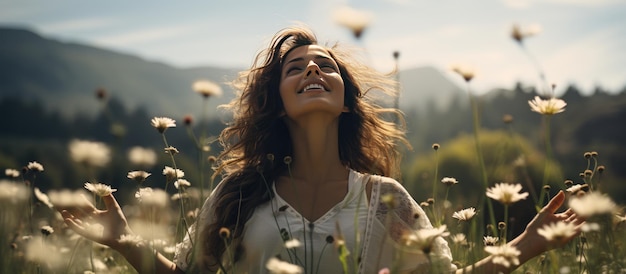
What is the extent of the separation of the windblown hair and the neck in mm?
140

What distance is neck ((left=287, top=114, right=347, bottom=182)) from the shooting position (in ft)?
12.0

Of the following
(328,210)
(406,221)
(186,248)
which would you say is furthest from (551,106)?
(186,248)

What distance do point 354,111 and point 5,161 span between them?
57.7 m

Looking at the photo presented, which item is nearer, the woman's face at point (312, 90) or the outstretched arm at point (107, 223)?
the outstretched arm at point (107, 223)

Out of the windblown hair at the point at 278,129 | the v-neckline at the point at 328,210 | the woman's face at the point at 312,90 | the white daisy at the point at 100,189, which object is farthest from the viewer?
the windblown hair at the point at 278,129

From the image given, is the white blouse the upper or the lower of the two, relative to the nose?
lower

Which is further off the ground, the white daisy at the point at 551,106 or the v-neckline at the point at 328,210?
the white daisy at the point at 551,106

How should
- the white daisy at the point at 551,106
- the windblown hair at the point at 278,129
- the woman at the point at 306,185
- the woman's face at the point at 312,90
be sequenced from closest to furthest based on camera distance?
the white daisy at the point at 551,106, the woman at the point at 306,185, the woman's face at the point at 312,90, the windblown hair at the point at 278,129

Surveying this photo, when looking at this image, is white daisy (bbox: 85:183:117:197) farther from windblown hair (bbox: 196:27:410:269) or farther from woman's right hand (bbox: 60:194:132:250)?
windblown hair (bbox: 196:27:410:269)

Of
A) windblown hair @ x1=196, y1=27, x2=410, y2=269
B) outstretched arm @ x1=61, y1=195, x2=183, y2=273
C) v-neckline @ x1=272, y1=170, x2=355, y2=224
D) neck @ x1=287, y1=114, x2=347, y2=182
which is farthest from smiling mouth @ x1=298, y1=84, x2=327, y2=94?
outstretched arm @ x1=61, y1=195, x2=183, y2=273

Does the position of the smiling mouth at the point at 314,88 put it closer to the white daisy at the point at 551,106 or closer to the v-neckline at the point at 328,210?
the v-neckline at the point at 328,210

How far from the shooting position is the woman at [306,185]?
3.16 metres

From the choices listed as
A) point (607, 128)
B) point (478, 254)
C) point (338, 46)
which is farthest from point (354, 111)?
point (607, 128)

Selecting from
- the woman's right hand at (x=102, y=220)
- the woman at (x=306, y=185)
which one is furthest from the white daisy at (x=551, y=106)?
the woman's right hand at (x=102, y=220)
